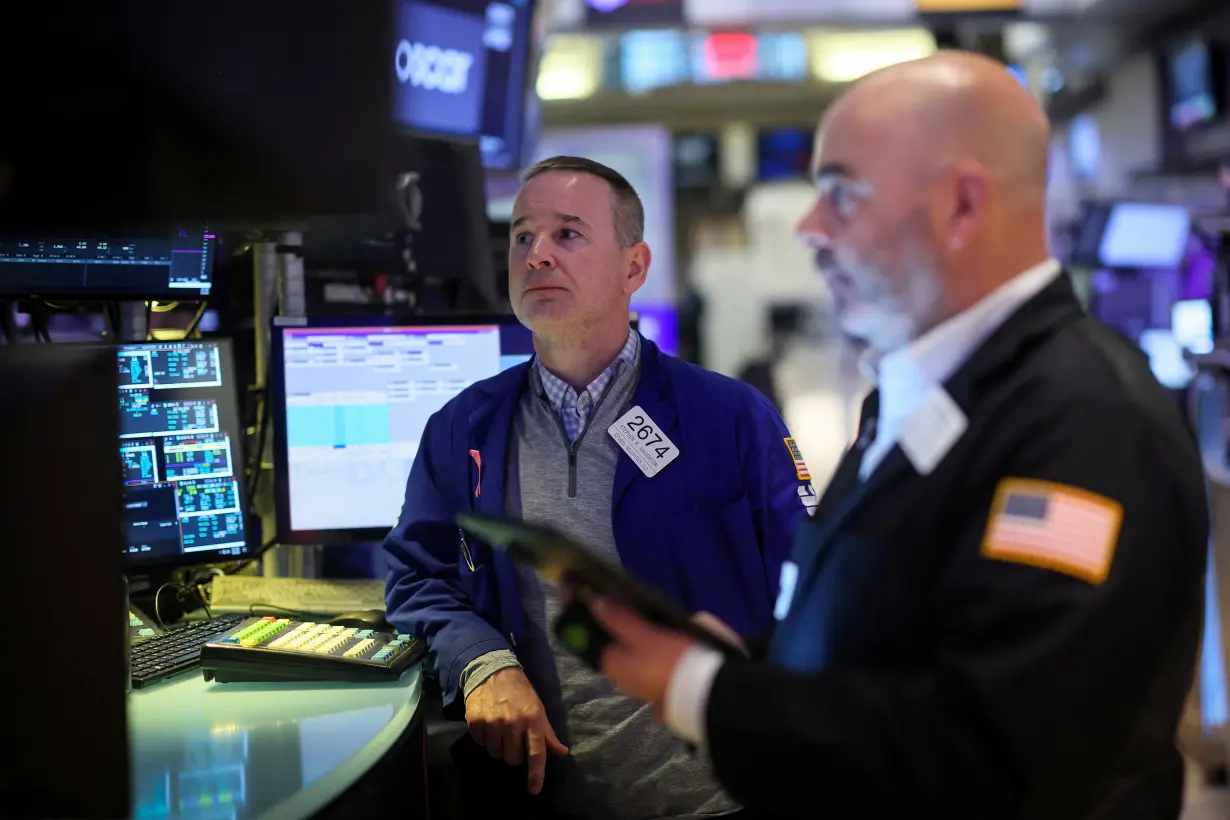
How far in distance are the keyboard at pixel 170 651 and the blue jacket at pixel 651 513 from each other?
1.00 ft

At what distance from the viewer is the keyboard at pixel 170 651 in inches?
60.1

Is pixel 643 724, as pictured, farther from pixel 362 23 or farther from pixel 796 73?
pixel 796 73

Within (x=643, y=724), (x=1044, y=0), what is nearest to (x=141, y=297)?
(x=643, y=724)

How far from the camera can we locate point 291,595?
2.06 metres

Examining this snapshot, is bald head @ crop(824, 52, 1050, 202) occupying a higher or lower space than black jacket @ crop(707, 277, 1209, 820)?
higher

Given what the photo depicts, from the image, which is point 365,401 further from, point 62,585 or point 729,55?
point 729,55

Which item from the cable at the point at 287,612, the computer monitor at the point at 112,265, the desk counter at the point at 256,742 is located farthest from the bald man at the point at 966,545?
the computer monitor at the point at 112,265

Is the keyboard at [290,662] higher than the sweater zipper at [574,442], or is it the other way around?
the sweater zipper at [574,442]

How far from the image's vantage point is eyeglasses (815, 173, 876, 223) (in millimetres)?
1047

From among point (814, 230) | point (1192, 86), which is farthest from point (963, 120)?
point (1192, 86)

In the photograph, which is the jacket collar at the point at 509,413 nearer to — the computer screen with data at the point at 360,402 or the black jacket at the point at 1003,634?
the computer screen with data at the point at 360,402

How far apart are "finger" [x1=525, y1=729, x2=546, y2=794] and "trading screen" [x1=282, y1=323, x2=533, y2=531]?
0.71 meters

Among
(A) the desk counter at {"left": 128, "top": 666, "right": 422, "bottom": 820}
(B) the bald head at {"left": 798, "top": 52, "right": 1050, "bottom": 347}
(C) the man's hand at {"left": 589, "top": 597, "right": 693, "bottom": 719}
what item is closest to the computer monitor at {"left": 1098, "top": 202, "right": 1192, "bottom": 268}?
(B) the bald head at {"left": 798, "top": 52, "right": 1050, "bottom": 347}

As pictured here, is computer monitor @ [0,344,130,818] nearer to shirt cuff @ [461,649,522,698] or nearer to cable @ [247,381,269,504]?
shirt cuff @ [461,649,522,698]
